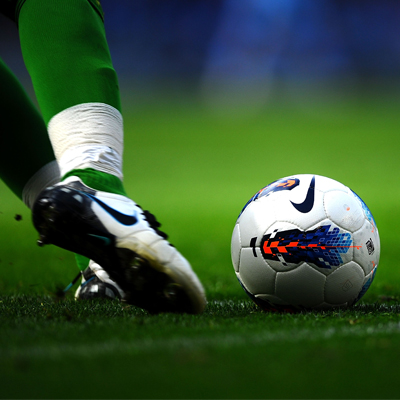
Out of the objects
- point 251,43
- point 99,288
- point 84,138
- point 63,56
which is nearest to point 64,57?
point 63,56

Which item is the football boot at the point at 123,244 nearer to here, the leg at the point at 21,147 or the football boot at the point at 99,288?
the football boot at the point at 99,288

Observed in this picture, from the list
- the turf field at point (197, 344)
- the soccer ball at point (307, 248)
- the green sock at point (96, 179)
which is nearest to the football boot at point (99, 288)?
the turf field at point (197, 344)

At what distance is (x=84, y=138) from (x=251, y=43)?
26.1 meters

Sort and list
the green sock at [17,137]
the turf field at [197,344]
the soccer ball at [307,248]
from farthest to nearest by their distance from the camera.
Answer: the green sock at [17,137]
the soccer ball at [307,248]
the turf field at [197,344]

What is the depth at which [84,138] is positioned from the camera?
1.99 m

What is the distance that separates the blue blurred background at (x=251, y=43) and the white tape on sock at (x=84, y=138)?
24.7 meters

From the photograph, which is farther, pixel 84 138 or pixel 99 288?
pixel 99 288

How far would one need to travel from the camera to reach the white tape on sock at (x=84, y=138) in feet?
6.44

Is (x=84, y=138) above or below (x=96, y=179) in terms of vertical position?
above

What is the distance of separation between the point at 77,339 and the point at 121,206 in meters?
0.56

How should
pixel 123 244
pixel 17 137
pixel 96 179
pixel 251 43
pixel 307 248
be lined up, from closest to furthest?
1. pixel 123 244
2. pixel 96 179
3. pixel 307 248
4. pixel 17 137
5. pixel 251 43

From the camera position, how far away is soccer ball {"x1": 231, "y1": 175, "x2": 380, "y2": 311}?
220cm

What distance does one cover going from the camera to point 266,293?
7.48 ft

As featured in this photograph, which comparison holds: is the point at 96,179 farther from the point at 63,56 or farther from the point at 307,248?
the point at 307,248
